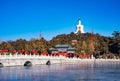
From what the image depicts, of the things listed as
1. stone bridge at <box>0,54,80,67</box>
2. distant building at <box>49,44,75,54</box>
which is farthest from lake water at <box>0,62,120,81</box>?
distant building at <box>49,44,75,54</box>

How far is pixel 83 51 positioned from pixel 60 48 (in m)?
13.5

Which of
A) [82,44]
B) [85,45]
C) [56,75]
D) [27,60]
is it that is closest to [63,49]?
[82,44]

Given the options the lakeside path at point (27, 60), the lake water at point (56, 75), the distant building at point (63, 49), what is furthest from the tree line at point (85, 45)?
the lake water at point (56, 75)

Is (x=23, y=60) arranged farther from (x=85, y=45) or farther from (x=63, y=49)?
(x=63, y=49)

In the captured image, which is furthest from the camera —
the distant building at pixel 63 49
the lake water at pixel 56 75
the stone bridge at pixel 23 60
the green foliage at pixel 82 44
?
the distant building at pixel 63 49

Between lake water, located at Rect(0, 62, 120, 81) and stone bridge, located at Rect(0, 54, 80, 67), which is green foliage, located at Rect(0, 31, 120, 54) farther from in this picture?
lake water, located at Rect(0, 62, 120, 81)

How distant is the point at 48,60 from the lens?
92.8 m

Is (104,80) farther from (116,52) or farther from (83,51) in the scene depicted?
(116,52)

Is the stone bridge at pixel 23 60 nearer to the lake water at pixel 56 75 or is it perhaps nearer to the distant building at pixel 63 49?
the lake water at pixel 56 75

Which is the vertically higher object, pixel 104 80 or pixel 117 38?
pixel 117 38

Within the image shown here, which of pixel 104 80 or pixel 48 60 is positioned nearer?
pixel 104 80

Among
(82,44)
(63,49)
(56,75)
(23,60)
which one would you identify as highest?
(82,44)

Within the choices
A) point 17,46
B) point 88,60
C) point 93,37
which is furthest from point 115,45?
point 17,46

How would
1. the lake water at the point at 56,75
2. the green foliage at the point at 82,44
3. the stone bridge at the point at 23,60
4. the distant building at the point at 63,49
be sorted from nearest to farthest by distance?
the lake water at the point at 56,75 → the stone bridge at the point at 23,60 → the green foliage at the point at 82,44 → the distant building at the point at 63,49
